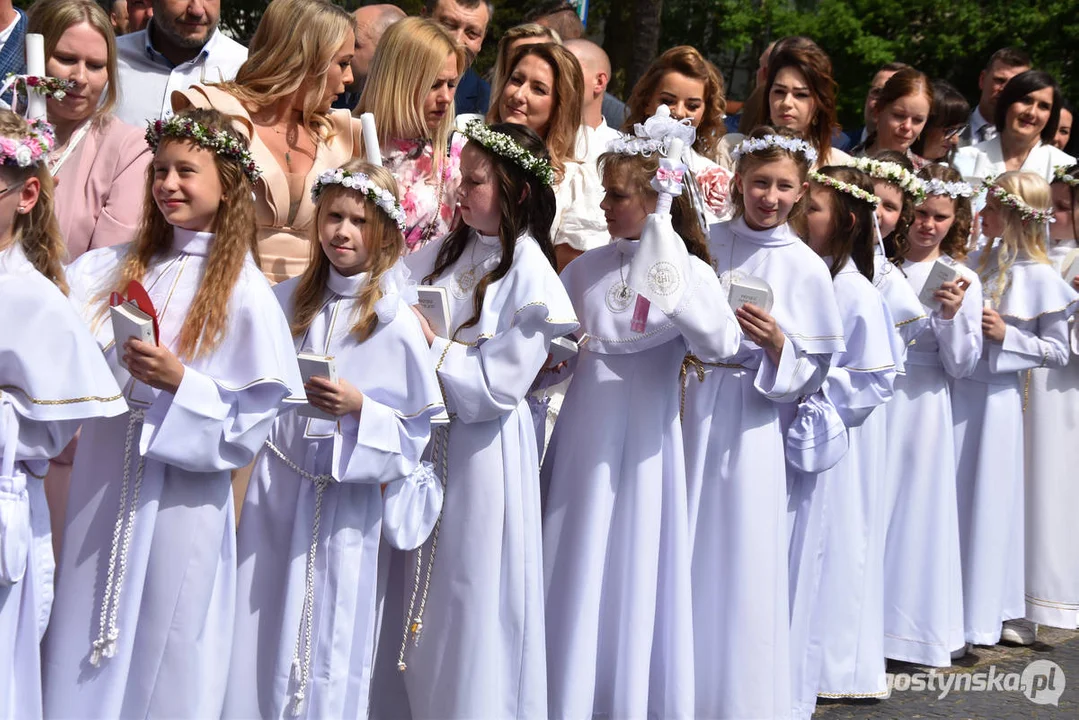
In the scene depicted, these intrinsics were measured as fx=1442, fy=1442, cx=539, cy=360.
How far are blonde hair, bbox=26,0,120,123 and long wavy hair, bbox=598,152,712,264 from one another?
5.96ft

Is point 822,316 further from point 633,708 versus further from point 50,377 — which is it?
point 50,377

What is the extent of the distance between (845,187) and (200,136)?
285cm

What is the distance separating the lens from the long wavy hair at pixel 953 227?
689cm

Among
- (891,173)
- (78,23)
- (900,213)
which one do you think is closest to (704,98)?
(891,173)

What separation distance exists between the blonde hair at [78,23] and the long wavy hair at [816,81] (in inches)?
127

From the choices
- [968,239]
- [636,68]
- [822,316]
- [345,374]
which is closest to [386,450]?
[345,374]

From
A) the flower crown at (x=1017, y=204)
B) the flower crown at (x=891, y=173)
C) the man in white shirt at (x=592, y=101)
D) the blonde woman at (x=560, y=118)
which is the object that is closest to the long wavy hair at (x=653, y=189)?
the blonde woman at (x=560, y=118)

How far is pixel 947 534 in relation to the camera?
6.92 meters

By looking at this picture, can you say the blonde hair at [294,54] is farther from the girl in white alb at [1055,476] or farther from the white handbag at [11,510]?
the girl in white alb at [1055,476]

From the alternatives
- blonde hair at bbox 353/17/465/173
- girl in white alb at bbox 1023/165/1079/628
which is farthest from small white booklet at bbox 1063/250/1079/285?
blonde hair at bbox 353/17/465/173

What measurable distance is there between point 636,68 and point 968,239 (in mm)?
7575

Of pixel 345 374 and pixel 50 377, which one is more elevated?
pixel 345 374

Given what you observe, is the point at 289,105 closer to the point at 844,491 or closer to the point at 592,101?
the point at 592,101

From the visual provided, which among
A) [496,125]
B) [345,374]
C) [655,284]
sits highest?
[496,125]
